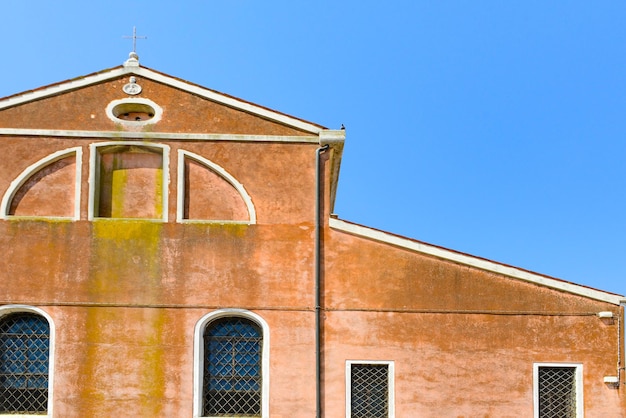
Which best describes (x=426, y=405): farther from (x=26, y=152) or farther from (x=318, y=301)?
(x=26, y=152)

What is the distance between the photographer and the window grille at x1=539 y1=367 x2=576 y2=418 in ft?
45.5

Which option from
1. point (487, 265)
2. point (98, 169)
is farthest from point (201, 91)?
point (487, 265)

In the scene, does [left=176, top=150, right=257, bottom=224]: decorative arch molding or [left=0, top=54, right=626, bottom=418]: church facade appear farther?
[left=176, top=150, right=257, bottom=224]: decorative arch molding

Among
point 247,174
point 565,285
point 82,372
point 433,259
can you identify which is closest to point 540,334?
point 565,285

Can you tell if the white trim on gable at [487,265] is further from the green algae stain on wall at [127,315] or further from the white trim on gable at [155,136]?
the green algae stain on wall at [127,315]

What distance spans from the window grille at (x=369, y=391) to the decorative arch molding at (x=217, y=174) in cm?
316

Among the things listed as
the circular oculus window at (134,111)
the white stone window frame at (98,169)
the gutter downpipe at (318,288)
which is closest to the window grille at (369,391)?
the gutter downpipe at (318,288)

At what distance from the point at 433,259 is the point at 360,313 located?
1.57m

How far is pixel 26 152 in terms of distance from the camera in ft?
46.8

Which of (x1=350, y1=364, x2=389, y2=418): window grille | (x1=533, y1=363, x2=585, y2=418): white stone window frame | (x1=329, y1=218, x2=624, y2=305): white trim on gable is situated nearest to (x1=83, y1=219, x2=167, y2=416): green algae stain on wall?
(x1=350, y1=364, x2=389, y2=418): window grille

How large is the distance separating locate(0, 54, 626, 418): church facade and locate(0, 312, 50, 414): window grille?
0.08 feet

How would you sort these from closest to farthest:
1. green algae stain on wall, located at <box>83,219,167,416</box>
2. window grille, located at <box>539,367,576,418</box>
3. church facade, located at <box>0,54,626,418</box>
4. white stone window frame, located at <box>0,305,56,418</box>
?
white stone window frame, located at <box>0,305,56,418</box> → green algae stain on wall, located at <box>83,219,167,416</box> → church facade, located at <box>0,54,626,418</box> → window grille, located at <box>539,367,576,418</box>

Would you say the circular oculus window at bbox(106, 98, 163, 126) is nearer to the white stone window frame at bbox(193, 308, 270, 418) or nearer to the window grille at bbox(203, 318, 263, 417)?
the white stone window frame at bbox(193, 308, 270, 418)

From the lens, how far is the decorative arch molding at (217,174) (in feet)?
46.9
